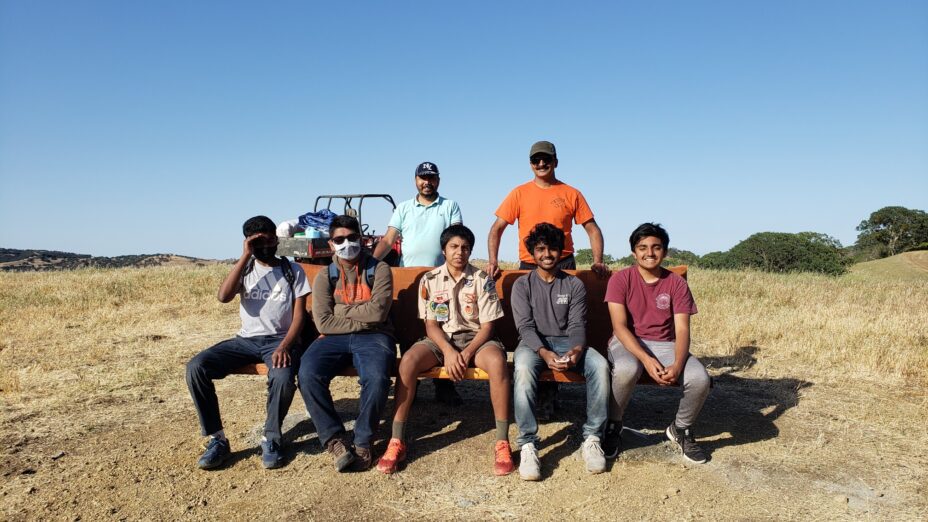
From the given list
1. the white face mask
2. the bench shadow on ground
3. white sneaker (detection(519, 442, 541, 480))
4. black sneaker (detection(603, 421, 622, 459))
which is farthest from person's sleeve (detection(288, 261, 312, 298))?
black sneaker (detection(603, 421, 622, 459))

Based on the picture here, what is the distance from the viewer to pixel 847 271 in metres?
24.1

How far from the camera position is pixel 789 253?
26172mm

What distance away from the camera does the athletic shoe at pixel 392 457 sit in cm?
365

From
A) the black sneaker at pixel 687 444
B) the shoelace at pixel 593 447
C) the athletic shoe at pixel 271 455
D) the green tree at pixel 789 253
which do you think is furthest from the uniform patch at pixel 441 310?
the green tree at pixel 789 253

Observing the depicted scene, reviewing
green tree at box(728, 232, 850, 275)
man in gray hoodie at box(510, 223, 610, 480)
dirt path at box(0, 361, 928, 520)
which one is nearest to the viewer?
dirt path at box(0, 361, 928, 520)

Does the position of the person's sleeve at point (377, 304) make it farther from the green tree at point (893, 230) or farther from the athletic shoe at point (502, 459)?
the green tree at point (893, 230)

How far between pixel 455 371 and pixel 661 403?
7.32 feet

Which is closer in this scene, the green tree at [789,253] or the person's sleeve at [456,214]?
the person's sleeve at [456,214]

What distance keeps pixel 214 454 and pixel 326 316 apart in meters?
1.12

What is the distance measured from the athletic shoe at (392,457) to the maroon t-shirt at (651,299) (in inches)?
66.7

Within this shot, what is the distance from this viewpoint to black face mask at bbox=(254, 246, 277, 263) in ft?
13.9

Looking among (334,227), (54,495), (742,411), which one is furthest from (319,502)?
(742,411)

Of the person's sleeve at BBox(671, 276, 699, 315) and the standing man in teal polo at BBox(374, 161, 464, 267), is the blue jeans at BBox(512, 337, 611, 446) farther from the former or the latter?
the standing man in teal polo at BBox(374, 161, 464, 267)

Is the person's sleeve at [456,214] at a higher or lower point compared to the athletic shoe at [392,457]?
higher
